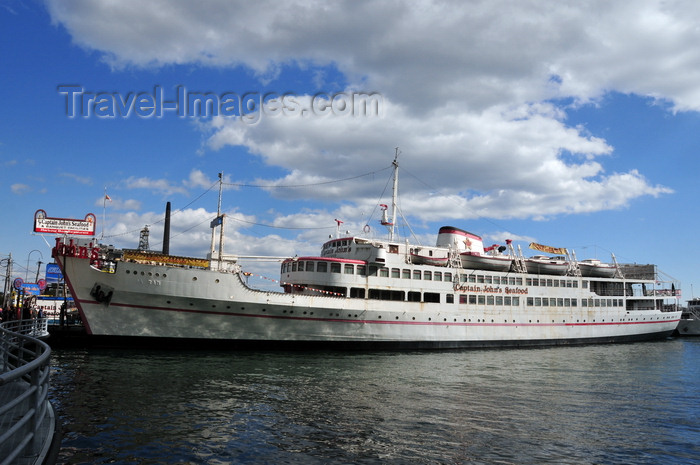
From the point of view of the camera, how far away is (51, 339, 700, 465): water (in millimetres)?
9867

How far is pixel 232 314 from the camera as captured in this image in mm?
25625

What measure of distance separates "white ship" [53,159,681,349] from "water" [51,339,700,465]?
2799 millimetres

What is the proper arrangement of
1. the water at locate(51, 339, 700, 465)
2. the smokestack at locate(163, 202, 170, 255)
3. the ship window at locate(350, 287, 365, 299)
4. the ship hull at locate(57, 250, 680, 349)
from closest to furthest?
the water at locate(51, 339, 700, 465) → the ship hull at locate(57, 250, 680, 349) → the ship window at locate(350, 287, 365, 299) → the smokestack at locate(163, 202, 170, 255)

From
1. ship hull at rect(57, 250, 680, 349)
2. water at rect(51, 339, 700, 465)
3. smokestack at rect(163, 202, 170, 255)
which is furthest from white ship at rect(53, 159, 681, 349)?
smokestack at rect(163, 202, 170, 255)

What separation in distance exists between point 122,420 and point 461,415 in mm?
9190

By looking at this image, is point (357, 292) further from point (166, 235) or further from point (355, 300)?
point (166, 235)

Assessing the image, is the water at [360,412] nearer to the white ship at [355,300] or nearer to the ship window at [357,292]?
the white ship at [355,300]

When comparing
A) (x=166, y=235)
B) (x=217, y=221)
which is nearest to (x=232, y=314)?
(x=217, y=221)

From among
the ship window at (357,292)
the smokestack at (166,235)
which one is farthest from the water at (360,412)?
the smokestack at (166,235)

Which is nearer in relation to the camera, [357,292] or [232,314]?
[232,314]

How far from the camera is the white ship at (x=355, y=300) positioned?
80.8ft

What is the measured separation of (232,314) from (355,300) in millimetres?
7591

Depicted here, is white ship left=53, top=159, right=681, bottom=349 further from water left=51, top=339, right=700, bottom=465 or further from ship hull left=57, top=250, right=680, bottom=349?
water left=51, top=339, right=700, bottom=465

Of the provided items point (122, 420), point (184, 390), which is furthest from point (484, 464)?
point (184, 390)
